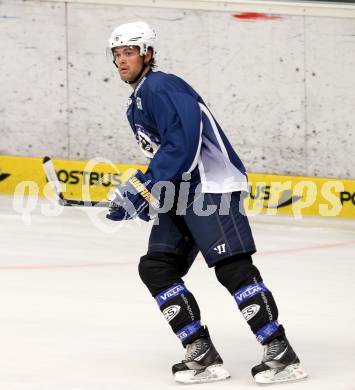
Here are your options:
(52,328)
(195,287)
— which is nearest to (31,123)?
(195,287)

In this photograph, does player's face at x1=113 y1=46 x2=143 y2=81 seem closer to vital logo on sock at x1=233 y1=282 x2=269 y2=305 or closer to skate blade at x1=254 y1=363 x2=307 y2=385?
vital logo on sock at x1=233 y1=282 x2=269 y2=305

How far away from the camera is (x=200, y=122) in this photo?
15.7 feet

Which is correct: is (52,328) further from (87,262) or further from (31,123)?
(31,123)

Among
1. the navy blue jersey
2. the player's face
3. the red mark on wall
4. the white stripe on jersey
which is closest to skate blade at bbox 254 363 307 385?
the navy blue jersey

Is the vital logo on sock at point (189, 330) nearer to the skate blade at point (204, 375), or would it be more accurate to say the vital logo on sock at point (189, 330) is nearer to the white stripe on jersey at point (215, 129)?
the skate blade at point (204, 375)

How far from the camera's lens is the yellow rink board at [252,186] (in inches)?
367

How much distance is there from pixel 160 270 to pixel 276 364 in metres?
0.55

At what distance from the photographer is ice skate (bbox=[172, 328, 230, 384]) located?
498 centimetres

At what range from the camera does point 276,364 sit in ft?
16.1

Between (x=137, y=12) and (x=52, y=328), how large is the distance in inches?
170

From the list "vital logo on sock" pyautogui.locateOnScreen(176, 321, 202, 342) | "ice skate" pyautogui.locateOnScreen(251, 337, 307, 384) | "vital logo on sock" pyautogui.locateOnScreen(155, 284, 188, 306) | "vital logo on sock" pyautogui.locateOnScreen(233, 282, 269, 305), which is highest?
"vital logo on sock" pyautogui.locateOnScreen(233, 282, 269, 305)

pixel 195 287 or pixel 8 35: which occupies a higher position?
pixel 8 35

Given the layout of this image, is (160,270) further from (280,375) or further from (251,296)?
(280,375)

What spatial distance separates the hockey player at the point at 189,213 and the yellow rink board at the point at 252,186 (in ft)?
13.5
